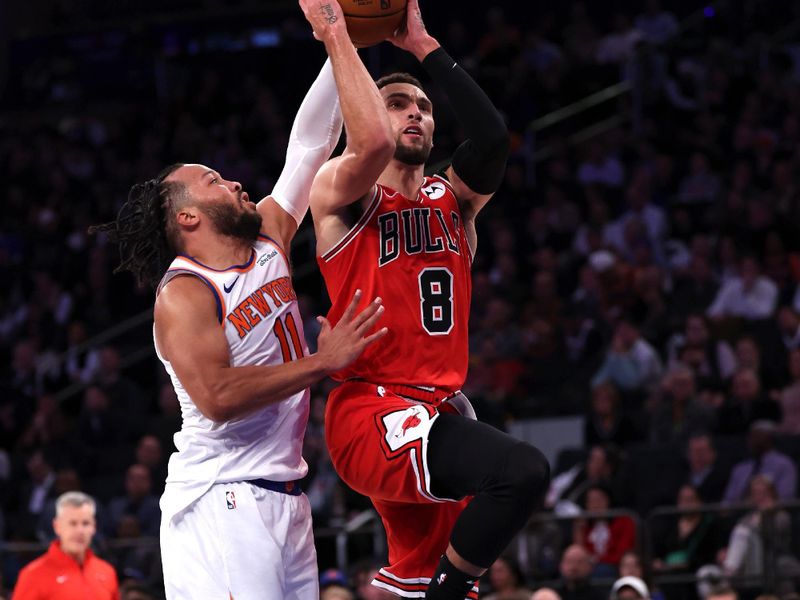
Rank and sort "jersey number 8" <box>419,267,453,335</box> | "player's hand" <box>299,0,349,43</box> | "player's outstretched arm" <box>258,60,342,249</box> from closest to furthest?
"player's hand" <box>299,0,349,43</box>, "jersey number 8" <box>419,267,453,335</box>, "player's outstretched arm" <box>258,60,342,249</box>

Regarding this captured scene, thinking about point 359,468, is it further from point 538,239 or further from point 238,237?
point 538,239

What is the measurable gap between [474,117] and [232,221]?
107 centimetres

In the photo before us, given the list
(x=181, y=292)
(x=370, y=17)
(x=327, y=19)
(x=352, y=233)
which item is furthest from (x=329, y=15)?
(x=181, y=292)

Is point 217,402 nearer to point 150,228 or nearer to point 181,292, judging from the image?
point 181,292

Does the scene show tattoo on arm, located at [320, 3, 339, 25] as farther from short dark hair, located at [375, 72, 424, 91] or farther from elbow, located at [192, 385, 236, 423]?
elbow, located at [192, 385, 236, 423]

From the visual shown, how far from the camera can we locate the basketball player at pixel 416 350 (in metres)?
4.98

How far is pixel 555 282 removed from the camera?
47.4 ft

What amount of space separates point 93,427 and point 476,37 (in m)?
9.06

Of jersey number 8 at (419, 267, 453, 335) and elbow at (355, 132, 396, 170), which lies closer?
elbow at (355, 132, 396, 170)

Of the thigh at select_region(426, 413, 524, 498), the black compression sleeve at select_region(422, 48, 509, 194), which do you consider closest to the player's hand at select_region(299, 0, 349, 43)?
the black compression sleeve at select_region(422, 48, 509, 194)

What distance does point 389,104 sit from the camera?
5.70m

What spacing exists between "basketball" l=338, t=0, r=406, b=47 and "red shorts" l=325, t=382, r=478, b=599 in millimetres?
1382

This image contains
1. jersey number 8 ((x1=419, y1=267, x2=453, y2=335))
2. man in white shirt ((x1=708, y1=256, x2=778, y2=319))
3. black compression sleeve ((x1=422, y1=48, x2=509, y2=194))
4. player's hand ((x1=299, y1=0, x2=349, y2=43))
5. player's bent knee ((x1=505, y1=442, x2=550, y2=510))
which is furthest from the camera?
man in white shirt ((x1=708, y1=256, x2=778, y2=319))

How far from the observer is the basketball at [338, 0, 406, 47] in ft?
17.6
